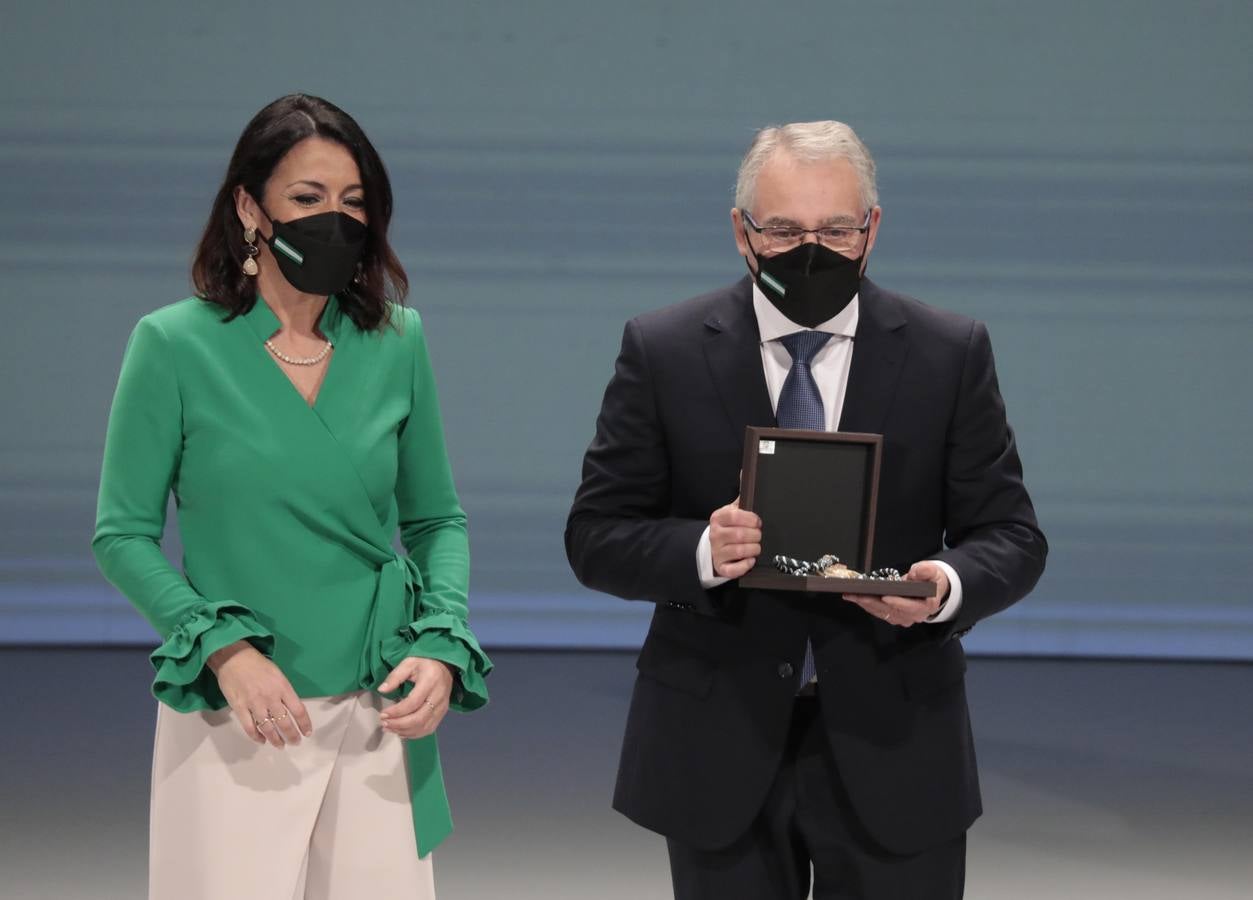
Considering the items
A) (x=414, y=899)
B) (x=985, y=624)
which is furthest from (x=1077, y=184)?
(x=414, y=899)

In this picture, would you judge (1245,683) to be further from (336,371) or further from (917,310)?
(336,371)

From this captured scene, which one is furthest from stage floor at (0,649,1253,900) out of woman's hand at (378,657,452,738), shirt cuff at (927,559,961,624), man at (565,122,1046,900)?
shirt cuff at (927,559,961,624)

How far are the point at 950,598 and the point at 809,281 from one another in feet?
1.31

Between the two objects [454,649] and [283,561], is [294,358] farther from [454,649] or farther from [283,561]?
[454,649]

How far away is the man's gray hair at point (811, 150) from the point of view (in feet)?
6.08

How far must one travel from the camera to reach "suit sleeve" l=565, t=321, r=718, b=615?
190 cm

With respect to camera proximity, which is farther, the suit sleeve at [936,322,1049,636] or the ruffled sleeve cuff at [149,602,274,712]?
the suit sleeve at [936,322,1049,636]

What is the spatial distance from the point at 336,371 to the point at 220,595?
29 cm

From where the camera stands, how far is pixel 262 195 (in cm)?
188

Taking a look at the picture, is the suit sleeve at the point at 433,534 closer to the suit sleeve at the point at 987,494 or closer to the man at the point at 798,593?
the man at the point at 798,593

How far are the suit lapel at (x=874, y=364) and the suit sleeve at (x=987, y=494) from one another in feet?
0.28

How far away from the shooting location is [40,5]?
6.48m

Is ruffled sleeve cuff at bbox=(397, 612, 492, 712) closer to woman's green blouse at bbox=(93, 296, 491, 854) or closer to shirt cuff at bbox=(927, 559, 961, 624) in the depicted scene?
woman's green blouse at bbox=(93, 296, 491, 854)

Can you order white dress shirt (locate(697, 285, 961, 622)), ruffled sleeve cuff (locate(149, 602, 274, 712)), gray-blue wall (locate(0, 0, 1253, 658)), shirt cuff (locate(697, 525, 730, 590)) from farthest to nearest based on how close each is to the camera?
gray-blue wall (locate(0, 0, 1253, 658)) → white dress shirt (locate(697, 285, 961, 622)) → shirt cuff (locate(697, 525, 730, 590)) → ruffled sleeve cuff (locate(149, 602, 274, 712))
